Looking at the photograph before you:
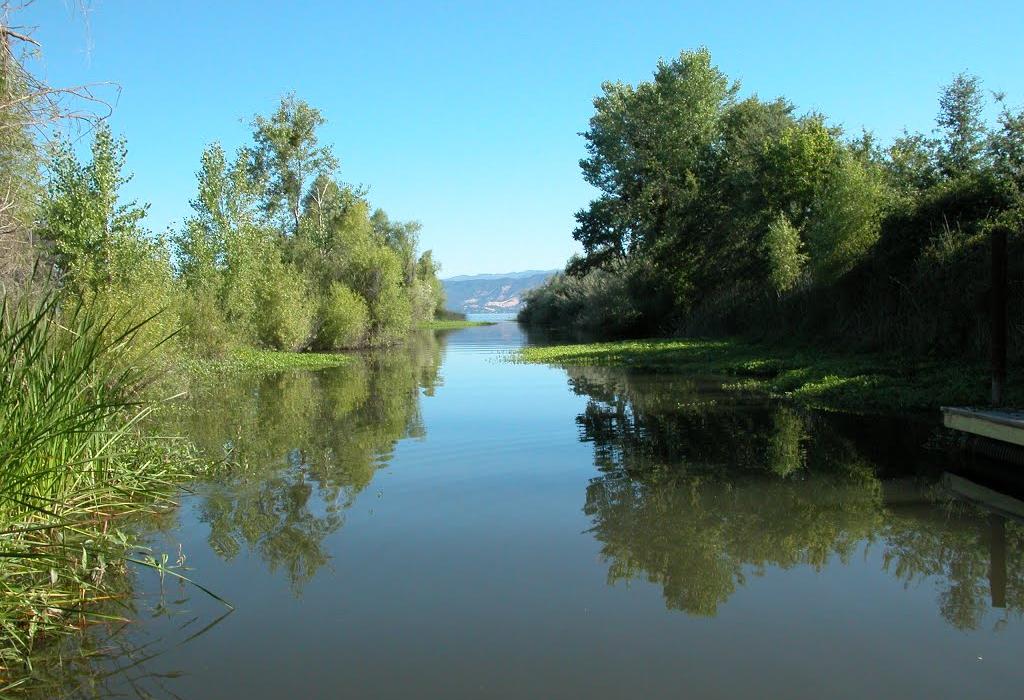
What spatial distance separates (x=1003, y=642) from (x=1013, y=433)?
4.89 meters

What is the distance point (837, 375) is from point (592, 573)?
12.4 m

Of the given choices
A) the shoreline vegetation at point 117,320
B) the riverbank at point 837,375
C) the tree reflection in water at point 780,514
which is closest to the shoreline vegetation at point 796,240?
the riverbank at point 837,375

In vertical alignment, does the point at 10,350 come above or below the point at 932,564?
above

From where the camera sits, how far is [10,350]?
5969mm

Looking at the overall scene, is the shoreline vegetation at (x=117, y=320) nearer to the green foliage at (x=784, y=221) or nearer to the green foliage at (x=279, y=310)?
the green foliage at (x=279, y=310)

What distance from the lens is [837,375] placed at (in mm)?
17328

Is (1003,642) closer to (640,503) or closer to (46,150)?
(640,503)

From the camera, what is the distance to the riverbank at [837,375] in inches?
553

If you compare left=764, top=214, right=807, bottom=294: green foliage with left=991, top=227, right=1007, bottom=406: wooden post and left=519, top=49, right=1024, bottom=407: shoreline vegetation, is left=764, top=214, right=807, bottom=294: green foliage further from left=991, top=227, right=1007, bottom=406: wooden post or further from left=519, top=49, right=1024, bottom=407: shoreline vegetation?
left=991, top=227, right=1007, bottom=406: wooden post

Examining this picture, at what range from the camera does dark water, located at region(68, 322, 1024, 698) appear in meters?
4.95

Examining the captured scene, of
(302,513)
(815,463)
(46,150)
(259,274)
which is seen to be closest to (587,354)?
(259,274)

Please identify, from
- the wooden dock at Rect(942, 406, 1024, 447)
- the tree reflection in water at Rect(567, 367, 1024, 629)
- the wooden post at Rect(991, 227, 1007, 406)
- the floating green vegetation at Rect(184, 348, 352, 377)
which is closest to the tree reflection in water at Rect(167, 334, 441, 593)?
the floating green vegetation at Rect(184, 348, 352, 377)

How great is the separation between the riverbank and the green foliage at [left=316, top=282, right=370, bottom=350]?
17374 mm

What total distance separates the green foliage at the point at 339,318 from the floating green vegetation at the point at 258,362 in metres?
4.52
